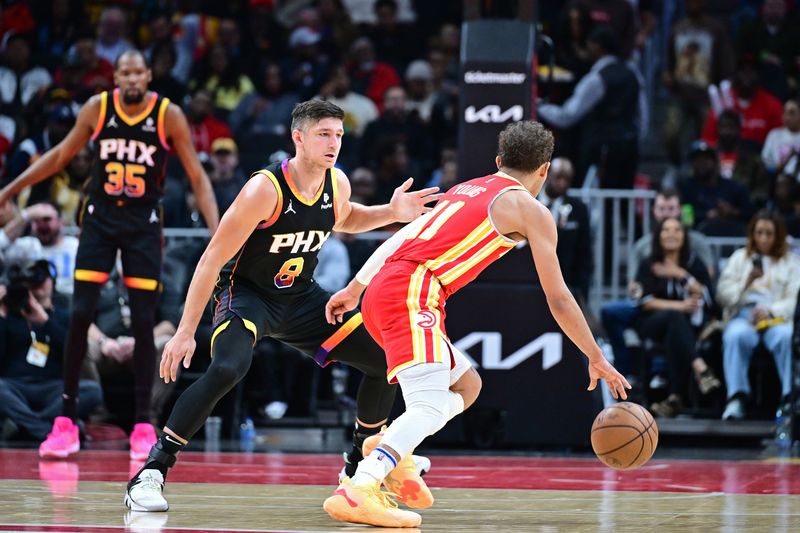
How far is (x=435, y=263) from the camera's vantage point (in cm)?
555

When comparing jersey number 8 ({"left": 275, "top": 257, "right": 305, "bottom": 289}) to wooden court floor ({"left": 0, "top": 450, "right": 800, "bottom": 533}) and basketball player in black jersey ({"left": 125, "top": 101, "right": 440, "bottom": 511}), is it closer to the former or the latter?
basketball player in black jersey ({"left": 125, "top": 101, "right": 440, "bottom": 511})

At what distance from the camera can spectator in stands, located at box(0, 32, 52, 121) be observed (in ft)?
45.4

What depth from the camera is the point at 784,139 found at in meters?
12.3

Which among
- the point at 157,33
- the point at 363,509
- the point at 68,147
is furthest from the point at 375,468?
the point at 157,33

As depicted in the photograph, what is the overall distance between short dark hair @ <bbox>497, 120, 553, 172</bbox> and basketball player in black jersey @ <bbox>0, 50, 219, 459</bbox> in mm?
2841

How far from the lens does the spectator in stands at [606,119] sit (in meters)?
11.7

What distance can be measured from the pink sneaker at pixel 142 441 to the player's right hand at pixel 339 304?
2.50m

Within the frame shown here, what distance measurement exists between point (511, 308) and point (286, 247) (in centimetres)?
308

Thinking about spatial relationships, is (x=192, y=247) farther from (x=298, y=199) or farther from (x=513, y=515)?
(x=513, y=515)

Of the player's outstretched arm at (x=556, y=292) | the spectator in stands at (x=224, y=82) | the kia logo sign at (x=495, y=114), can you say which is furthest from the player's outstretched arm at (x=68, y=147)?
the spectator in stands at (x=224, y=82)

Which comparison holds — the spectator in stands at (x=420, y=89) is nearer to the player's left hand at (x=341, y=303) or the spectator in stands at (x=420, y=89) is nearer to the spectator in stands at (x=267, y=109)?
the spectator in stands at (x=267, y=109)

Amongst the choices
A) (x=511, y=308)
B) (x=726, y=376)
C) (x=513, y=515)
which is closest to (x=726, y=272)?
(x=726, y=376)

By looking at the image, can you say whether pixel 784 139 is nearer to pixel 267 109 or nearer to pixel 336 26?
pixel 267 109

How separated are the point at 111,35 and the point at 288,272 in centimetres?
916
